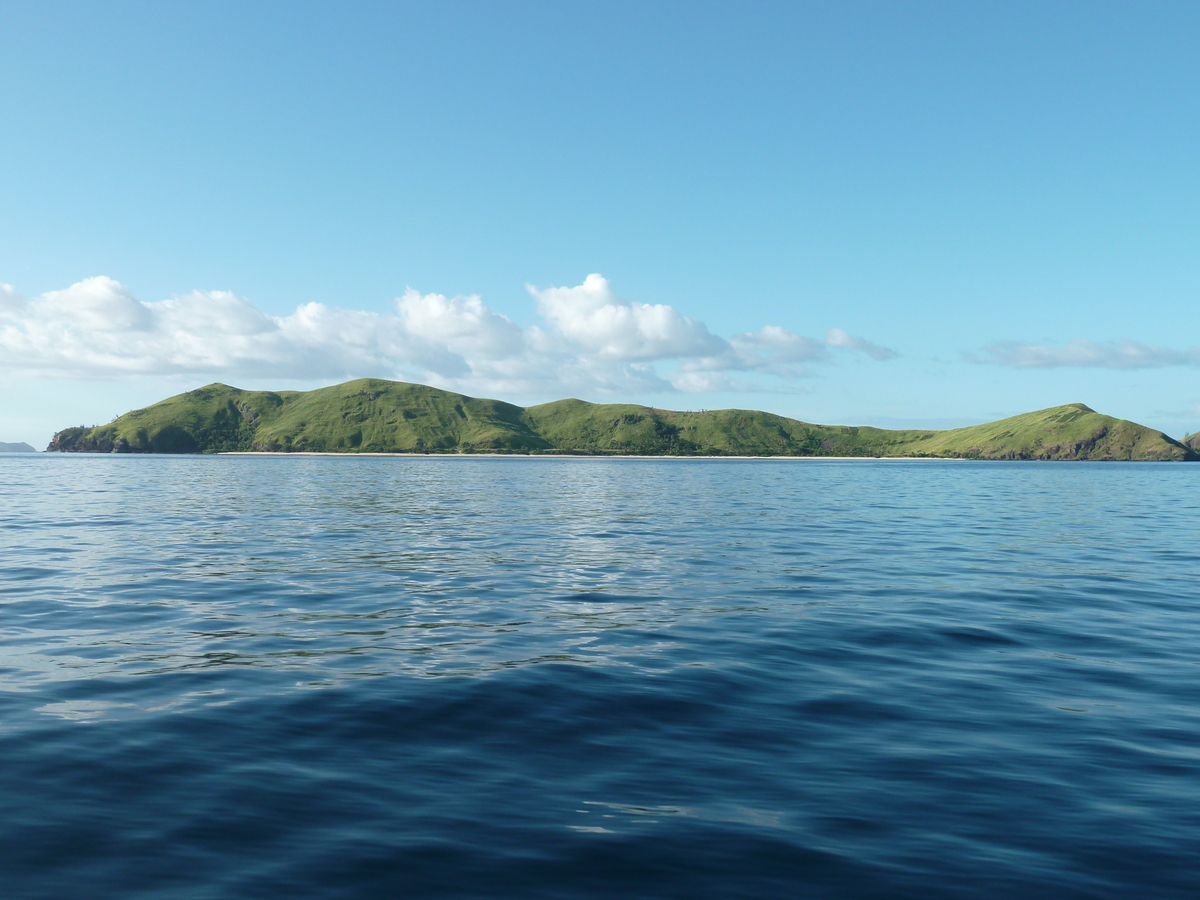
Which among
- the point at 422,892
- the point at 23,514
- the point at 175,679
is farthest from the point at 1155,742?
the point at 23,514

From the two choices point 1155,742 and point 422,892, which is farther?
point 1155,742

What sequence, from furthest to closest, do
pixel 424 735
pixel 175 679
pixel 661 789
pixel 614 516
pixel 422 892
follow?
pixel 614 516
pixel 175 679
pixel 424 735
pixel 661 789
pixel 422 892

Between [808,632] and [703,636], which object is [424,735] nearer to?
[703,636]

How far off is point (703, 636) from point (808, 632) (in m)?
2.71

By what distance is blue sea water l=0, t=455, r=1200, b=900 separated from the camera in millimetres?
7297

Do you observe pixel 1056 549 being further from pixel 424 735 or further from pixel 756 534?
pixel 424 735

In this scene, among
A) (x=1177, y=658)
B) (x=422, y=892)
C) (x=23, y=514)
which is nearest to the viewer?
(x=422, y=892)

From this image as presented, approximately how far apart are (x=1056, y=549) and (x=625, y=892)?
36772 millimetres

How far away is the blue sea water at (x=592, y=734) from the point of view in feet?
23.9

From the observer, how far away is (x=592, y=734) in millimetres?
10922

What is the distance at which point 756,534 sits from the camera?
1572 inches

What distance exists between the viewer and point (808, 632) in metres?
17.7

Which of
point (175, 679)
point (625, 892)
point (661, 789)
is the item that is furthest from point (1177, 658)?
point (175, 679)


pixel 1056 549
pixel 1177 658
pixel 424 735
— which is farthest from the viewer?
pixel 1056 549
